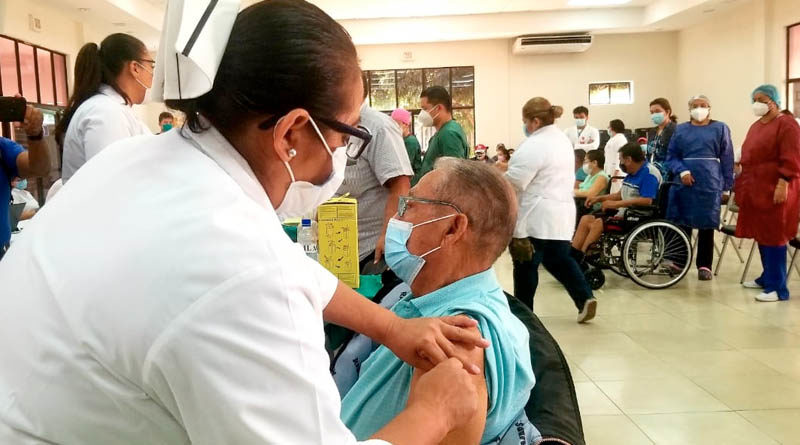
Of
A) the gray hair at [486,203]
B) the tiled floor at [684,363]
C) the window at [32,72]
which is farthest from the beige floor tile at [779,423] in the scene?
the window at [32,72]

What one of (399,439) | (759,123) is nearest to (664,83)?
(759,123)

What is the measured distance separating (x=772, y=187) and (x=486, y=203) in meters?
3.88

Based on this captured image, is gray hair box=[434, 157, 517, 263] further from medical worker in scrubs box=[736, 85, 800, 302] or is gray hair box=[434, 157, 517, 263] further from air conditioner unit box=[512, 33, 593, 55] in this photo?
air conditioner unit box=[512, 33, 593, 55]

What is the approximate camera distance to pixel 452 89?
11992mm

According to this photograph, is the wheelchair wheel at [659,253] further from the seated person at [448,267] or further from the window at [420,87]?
the window at [420,87]

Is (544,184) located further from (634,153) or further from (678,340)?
(634,153)

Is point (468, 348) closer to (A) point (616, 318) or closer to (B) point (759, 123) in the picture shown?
(A) point (616, 318)

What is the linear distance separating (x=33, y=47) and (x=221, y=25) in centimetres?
873

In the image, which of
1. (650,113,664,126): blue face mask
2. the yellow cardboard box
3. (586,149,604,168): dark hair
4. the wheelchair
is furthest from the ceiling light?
the yellow cardboard box

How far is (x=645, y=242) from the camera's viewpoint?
5160 millimetres

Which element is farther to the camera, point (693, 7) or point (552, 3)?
point (552, 3)

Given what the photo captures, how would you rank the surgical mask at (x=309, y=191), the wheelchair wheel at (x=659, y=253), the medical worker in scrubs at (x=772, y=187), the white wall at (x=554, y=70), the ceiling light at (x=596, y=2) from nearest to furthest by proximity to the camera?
the surgical mask at (x=309, y=191) < the medical worker in scrubs at (x=772, y=187) < the wheelchair wheel at (x=659, y=253) < the ceiling light at (x=596, y=2) < the white wall at (x=554, y=70)

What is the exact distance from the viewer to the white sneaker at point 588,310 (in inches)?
159

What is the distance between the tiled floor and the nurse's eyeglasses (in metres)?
2.05
